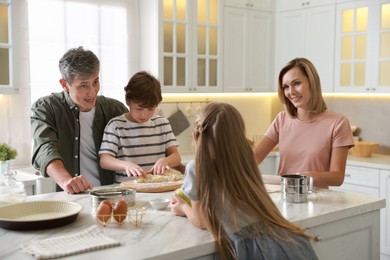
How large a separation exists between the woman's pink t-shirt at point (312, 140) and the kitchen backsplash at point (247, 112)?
2.26 m

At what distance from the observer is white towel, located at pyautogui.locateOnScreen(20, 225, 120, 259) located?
147 centimetres

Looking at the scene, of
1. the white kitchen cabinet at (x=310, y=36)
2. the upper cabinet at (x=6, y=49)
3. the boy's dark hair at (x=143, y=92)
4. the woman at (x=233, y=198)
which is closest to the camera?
the woman at (x=233, y=198)

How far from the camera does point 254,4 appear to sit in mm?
5172

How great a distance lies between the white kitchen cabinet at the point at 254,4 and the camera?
498 cm

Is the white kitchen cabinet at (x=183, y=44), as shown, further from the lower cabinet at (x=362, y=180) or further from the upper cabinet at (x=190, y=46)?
the lower cabinet at (x=362, y=180)

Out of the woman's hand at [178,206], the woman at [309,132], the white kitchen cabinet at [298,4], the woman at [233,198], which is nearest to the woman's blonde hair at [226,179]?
the woman at [233,198]

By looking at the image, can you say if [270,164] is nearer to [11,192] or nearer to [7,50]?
[7,50]

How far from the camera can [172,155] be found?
2609 mm

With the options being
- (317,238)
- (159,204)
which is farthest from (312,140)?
(159,204)

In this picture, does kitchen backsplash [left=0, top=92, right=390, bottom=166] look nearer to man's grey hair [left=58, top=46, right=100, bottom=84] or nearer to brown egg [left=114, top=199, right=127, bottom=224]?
man's grey hair [left=58, top=46, right=100, bottom=84]

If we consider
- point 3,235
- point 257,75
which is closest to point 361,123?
point 257,75

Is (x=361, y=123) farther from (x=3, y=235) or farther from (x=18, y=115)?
(x=3, y=235)

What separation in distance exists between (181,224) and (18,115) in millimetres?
2679

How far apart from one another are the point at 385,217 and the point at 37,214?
320 cm
